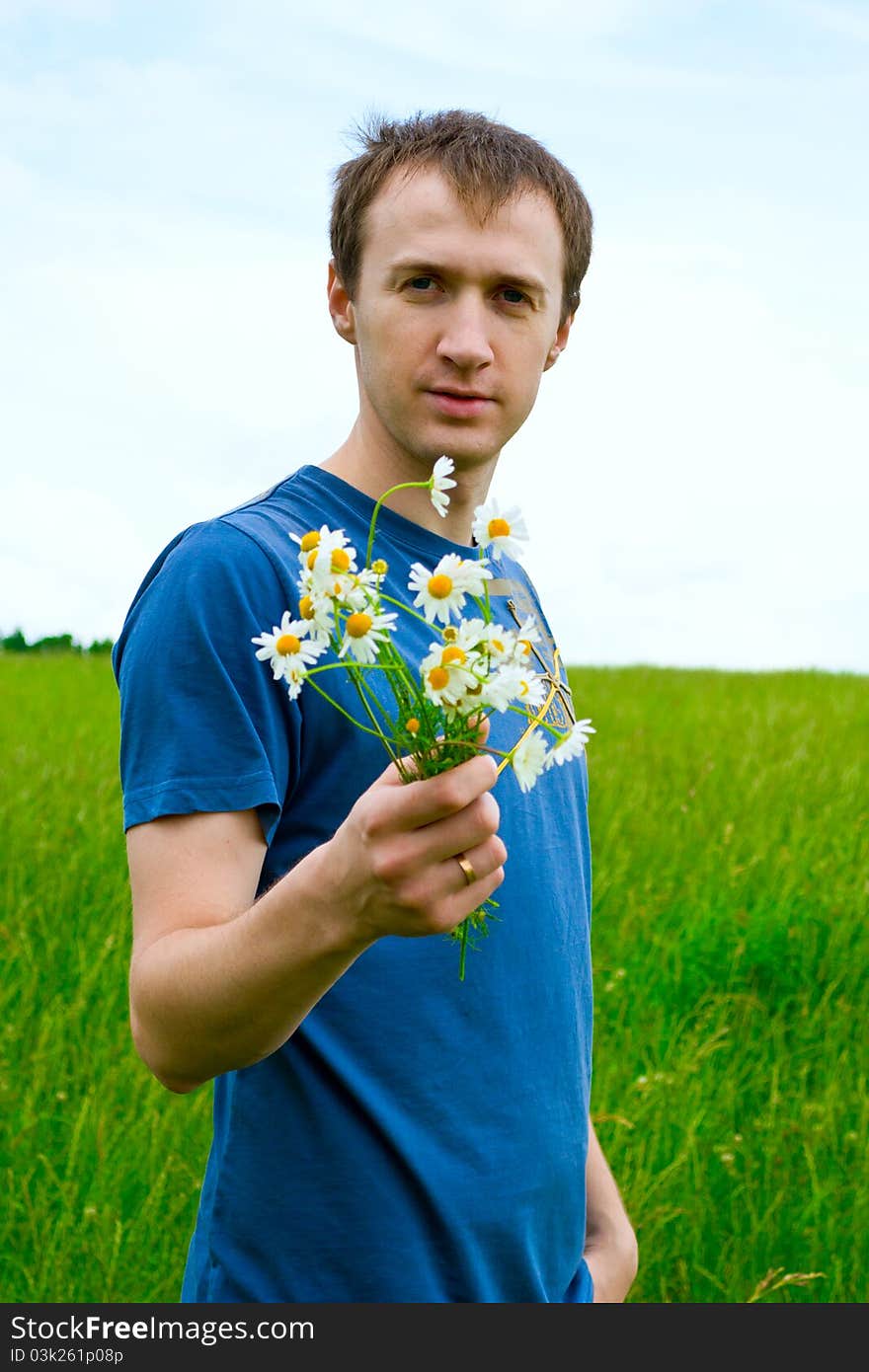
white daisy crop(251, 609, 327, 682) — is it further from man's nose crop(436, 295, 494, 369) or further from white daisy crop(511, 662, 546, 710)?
man's nose crop(436, 295, 494, 369)

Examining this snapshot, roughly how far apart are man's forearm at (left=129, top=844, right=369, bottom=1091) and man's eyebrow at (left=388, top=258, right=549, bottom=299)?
1192 millimetres

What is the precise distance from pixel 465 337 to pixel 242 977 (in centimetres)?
118

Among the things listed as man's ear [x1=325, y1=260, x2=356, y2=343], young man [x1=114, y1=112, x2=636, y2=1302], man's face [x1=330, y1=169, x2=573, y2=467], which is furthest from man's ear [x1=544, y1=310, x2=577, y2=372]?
man's ear [x1=325, y1=260, x2=356, y2=343]

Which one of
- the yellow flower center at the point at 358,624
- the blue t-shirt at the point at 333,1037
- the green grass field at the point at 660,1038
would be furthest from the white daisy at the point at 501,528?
the green grass field at the point at 660,1038

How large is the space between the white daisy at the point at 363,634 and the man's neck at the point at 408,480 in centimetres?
86

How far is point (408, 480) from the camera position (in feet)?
7.61

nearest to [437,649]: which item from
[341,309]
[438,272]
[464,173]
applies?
[438,272]

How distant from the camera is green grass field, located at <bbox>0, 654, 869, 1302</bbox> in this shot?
409 centimetres

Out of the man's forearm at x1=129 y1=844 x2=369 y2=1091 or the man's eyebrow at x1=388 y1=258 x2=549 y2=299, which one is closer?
the man's forearm at x1=129 y1=844 x2=369 y2=1091

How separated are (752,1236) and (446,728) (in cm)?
338

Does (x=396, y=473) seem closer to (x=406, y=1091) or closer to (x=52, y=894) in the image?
(x=406, y=1091)

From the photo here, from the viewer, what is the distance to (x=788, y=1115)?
4.79 metres

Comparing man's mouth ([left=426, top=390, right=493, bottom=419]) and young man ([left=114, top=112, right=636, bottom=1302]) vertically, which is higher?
man's mouth ([left=426, top=390, right=493, bottom=419])

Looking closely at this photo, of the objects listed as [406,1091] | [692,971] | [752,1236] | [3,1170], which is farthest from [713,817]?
[406,1091]
